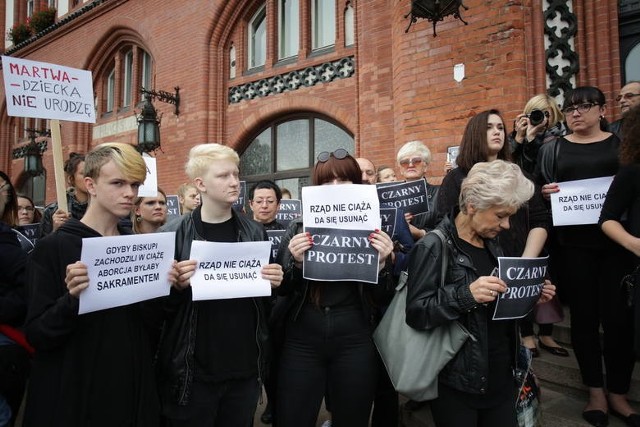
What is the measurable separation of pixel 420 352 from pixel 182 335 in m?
1.12

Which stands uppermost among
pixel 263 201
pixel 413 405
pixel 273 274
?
pixel 263 201

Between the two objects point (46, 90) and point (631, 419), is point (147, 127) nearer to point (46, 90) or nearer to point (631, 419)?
point (46, 90)

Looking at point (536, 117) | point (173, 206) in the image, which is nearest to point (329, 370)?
point (536, 117)

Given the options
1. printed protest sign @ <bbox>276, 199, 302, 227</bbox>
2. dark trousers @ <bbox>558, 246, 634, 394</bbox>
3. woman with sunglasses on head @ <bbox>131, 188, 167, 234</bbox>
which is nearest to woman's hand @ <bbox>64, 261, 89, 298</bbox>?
woman with sunglasses on head @ <bbox>131, 188, 167, 234</bbox>

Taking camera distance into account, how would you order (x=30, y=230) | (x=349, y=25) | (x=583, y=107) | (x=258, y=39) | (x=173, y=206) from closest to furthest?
(x=583, y=107) → (x=30, y=230) → (x=173, y=206) → (x=349, y=25) → (x=258, y=39)

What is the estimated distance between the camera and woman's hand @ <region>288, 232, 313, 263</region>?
2.12 metres

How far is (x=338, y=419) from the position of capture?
2227 millimetres

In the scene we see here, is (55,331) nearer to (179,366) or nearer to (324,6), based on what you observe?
(179,366)

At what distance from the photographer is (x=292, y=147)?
914 centimetres

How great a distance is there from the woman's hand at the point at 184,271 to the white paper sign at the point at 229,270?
1.0 inches

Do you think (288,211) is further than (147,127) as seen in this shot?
No

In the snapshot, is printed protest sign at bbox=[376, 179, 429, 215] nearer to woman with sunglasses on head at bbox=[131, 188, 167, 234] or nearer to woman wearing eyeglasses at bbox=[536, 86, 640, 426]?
woman wearing eyeglasses at bbox=[536, 86, 640, 426]

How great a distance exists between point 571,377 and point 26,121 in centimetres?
1940

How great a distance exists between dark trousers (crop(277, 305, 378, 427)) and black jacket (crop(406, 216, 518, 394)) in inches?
13.8
